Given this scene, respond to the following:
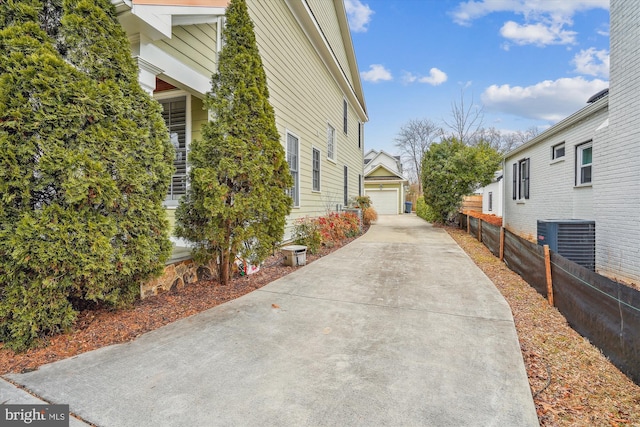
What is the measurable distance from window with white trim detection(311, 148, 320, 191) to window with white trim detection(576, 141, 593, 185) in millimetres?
7118

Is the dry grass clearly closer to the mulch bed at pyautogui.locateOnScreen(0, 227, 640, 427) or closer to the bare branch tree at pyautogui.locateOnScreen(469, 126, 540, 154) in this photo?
the mulch bed at pyautogui.locateOnScreen(0, 227, 640, 427)

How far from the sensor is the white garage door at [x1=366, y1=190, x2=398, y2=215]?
25688mm

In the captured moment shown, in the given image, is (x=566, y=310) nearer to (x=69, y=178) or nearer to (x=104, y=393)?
(x=104, y=393)

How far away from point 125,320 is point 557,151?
37.4ft

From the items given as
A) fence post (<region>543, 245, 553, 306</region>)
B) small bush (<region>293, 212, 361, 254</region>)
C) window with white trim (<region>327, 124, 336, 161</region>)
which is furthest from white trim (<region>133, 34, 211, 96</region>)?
window with white trim (<region>327, 124, 336, 161</region>)

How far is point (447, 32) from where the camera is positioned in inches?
629

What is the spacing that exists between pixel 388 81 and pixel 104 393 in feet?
89.0

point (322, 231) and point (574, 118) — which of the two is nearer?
point (574, 118)

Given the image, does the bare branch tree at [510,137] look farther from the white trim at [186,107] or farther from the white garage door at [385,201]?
the white trim at [186,107]

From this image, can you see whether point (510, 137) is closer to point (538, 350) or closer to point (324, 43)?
point (324, 43)

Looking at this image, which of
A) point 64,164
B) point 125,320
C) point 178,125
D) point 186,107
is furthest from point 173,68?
point 125,320

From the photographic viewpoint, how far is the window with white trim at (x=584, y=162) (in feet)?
25.3

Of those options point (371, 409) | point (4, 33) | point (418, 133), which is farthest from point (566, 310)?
point (418, 133)

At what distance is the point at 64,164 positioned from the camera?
2619 millimetres
